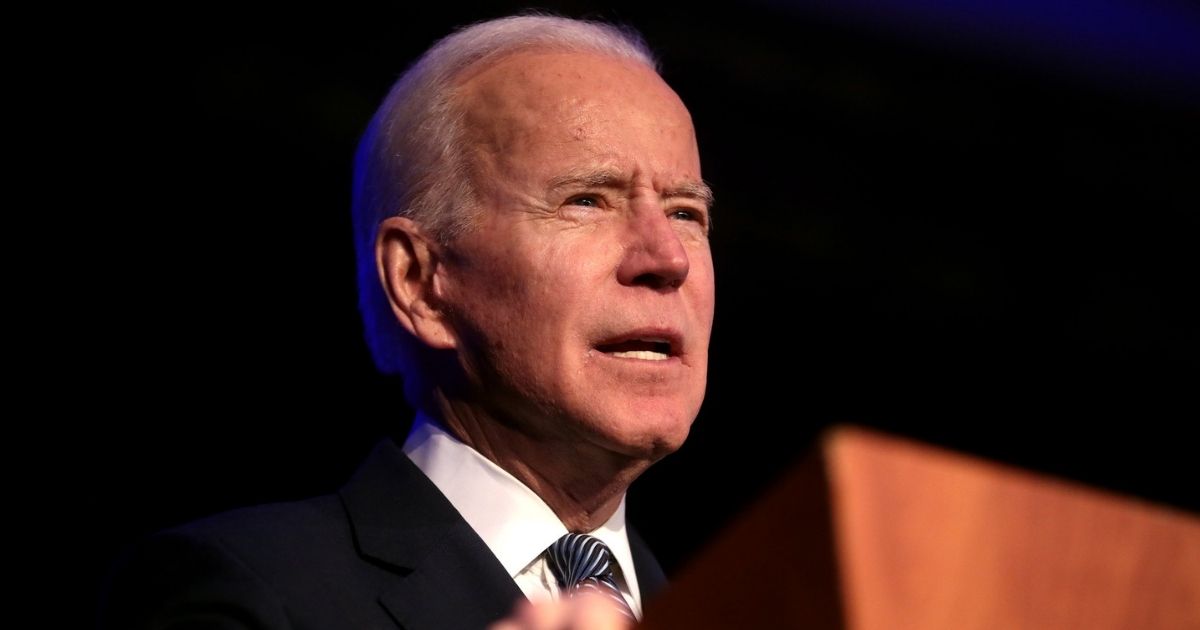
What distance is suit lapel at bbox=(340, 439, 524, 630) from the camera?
1.64 metres

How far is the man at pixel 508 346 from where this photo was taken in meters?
1.67

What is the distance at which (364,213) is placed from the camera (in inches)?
83.0

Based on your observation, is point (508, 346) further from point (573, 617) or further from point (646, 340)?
point (573, 617)

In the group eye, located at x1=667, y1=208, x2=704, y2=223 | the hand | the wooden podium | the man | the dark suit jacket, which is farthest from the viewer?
eye, located at x1=667, y1=208, x2=704, y2=223

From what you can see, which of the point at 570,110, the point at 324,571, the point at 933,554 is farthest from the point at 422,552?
the point at 933,554

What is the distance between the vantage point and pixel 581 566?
179 centimetres

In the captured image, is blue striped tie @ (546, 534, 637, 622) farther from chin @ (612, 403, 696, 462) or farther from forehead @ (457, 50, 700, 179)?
forehead @ (457, 50, 700, 179)

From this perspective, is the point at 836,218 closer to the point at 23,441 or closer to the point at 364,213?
the point at 364,213

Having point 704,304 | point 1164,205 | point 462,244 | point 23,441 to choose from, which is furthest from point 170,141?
point 1164,205

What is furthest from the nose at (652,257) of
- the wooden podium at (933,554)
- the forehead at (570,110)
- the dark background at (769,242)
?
the dark background at (769,242)

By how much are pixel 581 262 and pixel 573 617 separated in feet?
2.98

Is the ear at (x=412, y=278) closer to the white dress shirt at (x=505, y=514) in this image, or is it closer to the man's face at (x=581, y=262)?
the man's face at (x=581, y=262)

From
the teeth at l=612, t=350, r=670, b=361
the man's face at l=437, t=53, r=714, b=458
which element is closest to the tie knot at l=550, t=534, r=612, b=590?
the man's face at l=437, t=53, r=714, b=458

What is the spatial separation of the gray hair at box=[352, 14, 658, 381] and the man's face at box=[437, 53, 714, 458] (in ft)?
0.12
